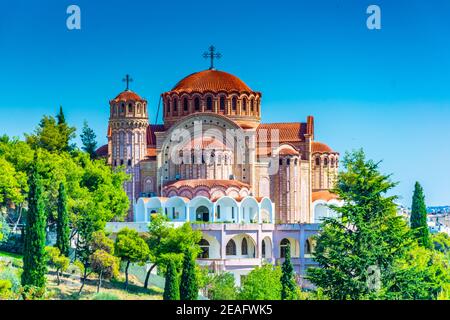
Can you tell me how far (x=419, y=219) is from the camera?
6103cm

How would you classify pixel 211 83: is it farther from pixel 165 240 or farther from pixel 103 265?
pixel 103 265

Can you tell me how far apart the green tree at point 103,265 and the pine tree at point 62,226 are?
60.9 inches

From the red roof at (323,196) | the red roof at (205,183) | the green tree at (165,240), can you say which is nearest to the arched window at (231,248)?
the red roof at (205,183)

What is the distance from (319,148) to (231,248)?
11.8m

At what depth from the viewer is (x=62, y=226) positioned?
47.7 metres

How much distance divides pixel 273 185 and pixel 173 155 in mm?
6143

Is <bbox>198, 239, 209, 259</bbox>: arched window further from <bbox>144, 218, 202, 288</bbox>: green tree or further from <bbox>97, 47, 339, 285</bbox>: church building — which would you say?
<bbox>144, 218, 202, 288</bbox>: green tree

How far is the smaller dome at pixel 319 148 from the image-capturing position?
6675cm

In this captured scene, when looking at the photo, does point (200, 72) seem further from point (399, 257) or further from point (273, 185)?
point (399, 257)

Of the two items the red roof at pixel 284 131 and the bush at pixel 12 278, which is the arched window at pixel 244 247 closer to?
the red roof at pixel 284 131

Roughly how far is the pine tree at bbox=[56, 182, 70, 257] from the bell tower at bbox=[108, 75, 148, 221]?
12.4m

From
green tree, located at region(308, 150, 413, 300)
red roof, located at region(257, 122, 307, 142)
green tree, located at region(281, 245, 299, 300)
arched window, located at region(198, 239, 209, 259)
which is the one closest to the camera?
green tree, located at region(308, 150, 413, 300)

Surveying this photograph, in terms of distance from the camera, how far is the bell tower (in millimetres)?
61094

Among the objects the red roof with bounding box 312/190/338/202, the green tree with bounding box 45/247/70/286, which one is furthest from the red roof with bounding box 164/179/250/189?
the green tree with bounding box 45/247/70/286
